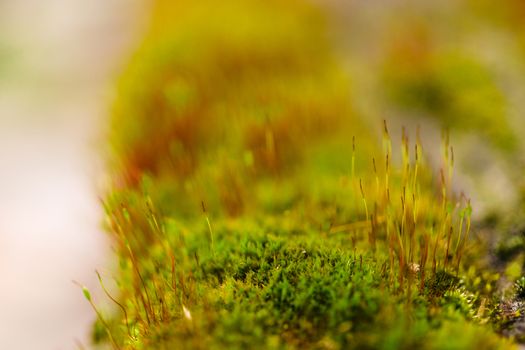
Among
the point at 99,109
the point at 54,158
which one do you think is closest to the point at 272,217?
the point at 54,158

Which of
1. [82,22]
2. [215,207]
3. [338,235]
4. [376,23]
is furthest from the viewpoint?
[82,22]

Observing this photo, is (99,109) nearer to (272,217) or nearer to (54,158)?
(54,158)

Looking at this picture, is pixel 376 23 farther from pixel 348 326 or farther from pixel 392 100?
pixel 348 326

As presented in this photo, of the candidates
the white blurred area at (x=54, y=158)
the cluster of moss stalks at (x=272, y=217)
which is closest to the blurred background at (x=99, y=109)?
the white blurred area at (x=54, y=158)

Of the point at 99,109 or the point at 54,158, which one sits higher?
the point at 99,109

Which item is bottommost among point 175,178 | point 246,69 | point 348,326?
point 348,326

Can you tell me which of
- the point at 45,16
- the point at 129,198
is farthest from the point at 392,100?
→ the point at 45,16

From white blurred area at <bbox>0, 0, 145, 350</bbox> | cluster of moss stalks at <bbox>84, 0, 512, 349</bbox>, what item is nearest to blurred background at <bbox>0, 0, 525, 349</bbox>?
white blurred area at <bbox>0, 0, 145, 350</bbox>

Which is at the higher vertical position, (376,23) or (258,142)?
(376,23)
